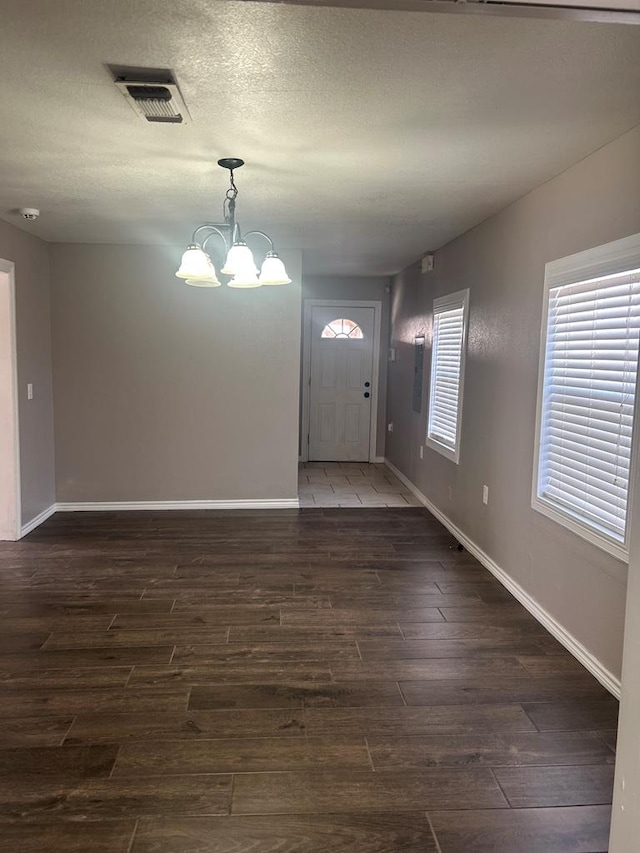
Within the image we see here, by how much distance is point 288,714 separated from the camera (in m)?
2.47

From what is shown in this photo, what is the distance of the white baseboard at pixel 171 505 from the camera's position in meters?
5.52

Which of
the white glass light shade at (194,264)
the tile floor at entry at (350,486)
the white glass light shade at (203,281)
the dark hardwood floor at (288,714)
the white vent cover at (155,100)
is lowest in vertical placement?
the dark hardwood floor at (288,714)

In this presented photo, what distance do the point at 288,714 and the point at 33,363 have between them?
12.3 feet

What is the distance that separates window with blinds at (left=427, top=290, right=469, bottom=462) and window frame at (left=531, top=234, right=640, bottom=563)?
4.60 feet

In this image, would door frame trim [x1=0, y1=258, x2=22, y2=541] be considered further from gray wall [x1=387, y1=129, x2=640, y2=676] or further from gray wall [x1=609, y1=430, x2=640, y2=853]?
gray wall [x1=609, y1=430, x2=640, y2=853]

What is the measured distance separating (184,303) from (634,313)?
3864mm

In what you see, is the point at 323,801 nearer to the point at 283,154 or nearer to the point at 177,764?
the point at 177,764

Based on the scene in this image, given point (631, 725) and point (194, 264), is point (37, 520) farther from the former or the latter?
point (631, 725)

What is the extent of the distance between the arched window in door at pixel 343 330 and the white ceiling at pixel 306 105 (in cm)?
389

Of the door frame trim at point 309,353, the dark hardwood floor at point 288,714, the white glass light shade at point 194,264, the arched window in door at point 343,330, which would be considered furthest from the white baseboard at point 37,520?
the arched window in door at point 343,330

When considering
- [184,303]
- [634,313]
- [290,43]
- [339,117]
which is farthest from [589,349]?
[184,303]

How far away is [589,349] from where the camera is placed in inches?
114

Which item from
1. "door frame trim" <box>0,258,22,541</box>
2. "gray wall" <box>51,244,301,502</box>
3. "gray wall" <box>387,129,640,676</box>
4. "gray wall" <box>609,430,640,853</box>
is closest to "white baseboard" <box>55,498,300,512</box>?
"gray wall" <box>51,244,301,502</box>

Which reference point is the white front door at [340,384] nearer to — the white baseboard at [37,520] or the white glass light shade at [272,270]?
the white baseboard at [37,520]
